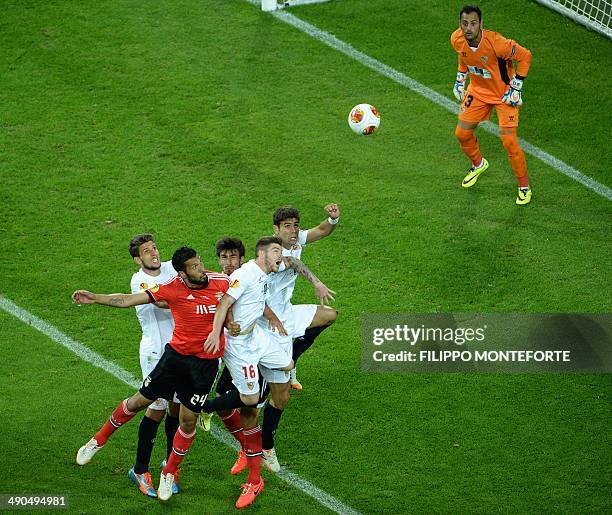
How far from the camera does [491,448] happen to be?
9008 millimetres

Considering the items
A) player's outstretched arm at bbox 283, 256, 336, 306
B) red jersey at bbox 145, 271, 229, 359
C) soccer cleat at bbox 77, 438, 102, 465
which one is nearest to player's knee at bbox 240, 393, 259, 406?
red jersey at bbox 145, 271, 229, 359

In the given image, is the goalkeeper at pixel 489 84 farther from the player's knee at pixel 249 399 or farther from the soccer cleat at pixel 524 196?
the player's knee at pixel 249 399

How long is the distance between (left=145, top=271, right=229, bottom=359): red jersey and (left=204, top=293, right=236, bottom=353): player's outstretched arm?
7cm

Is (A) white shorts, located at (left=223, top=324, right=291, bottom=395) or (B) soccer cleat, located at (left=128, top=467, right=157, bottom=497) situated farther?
(B) soccer cleat, located at (left=128, top=467, right=157, bottom=497)

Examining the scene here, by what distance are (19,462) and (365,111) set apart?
4.93 m

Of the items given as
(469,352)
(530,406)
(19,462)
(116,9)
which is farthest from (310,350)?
(116,9)

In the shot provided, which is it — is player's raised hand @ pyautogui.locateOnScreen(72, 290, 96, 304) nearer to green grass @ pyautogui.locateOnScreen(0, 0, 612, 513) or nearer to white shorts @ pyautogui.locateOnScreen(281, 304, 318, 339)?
green grass @ pyautogui.locateOnScreen(0, 0, 612, 513)

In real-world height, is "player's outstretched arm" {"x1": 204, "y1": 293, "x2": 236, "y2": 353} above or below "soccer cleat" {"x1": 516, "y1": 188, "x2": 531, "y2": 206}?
below

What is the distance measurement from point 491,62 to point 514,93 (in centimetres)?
40

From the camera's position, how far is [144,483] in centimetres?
855

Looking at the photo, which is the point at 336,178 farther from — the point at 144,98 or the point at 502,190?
the point at 144,98

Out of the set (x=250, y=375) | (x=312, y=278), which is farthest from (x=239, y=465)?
(x=312, y=278)

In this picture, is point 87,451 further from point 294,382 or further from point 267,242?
point 267,242

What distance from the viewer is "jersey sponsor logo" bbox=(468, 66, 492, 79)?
454 inches
